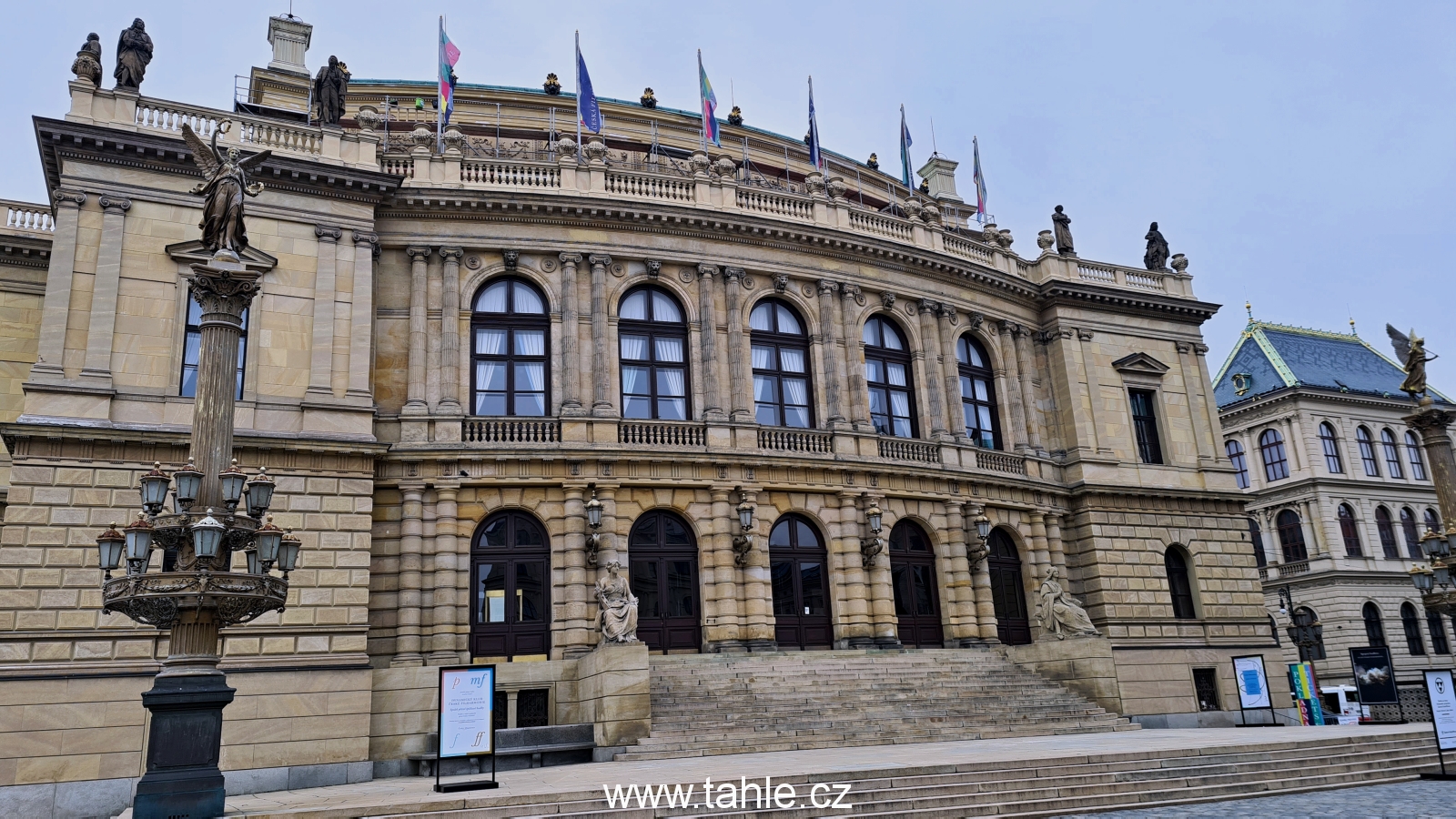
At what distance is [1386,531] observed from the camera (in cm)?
5566

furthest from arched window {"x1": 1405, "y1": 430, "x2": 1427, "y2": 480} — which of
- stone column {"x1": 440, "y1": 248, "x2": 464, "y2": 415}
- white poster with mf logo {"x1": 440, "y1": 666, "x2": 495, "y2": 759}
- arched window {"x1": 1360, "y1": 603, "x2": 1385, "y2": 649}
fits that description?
white poster with mf logo {"x1": 440, "y1": 666, "x2": 495, "y2": 759}

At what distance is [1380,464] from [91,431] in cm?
5974

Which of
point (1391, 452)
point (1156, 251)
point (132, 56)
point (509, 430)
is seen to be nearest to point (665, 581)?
point (509, 430)

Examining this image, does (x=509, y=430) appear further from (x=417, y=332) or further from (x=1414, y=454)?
(x=1414, y=454)

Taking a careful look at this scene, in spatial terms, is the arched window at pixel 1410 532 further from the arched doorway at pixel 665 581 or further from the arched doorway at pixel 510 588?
the arched doorway at pixel 510 588

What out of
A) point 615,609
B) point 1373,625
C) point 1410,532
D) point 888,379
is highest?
point 888,379

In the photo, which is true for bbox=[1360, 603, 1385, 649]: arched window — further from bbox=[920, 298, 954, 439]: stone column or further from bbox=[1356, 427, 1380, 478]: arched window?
bbox=[920, 298, 954, 439]: stone column

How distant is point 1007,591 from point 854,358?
889 centimetres

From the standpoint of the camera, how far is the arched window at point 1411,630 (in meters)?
53.5

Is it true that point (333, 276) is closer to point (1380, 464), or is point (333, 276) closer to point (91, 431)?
point (91, 431)

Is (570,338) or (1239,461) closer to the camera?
(570,338)

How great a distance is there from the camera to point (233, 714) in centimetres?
2203

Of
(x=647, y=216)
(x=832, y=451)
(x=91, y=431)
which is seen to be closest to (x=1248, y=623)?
(x=832, y=451)

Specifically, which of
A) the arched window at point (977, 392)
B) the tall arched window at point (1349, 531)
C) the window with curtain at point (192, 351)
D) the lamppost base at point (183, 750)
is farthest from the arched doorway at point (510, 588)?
the tall arched window at point (1349, 531)
